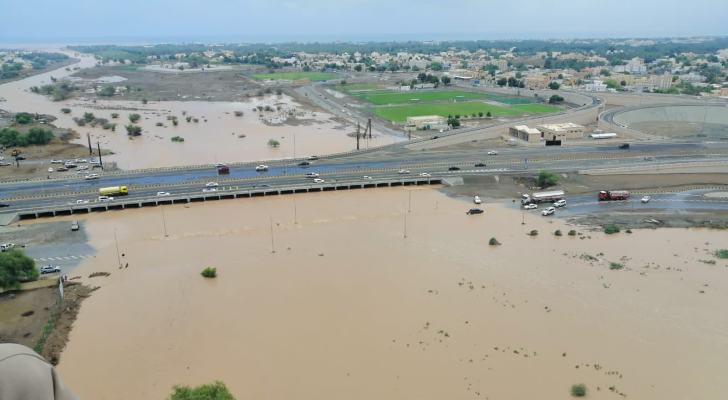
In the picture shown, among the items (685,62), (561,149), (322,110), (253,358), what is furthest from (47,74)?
(685,62)

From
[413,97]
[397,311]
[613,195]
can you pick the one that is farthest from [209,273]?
[413,97]

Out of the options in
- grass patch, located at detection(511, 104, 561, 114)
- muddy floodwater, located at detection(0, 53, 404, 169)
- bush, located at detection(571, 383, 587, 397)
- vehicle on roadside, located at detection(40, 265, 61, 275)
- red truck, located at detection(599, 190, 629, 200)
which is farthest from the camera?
grass patch, located at detection(511, 104, 561, 114)

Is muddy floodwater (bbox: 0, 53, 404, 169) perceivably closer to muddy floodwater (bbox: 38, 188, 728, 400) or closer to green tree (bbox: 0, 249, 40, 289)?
muddy floodwater (bbox: 38, 188, 728, 400)

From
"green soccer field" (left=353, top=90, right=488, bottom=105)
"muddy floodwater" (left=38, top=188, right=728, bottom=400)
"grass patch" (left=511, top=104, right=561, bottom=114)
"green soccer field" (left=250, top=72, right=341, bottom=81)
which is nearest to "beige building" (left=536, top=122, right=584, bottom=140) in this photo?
"grass patch" (left=511, top=104, right=561, bottom=114)

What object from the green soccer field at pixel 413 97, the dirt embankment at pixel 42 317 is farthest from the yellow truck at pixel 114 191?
the green soccer field at pixel 413 97

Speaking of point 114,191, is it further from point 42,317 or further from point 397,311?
point 397,311

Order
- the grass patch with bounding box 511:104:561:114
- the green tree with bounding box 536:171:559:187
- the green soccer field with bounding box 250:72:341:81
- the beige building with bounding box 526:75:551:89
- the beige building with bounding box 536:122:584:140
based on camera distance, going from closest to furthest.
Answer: the green tree with bounding box 536:171:559:187, the beige building with bounding box 536:122:584:140, the grass patch with bounding box 511:104:561:114, the beige building with bounding box 526:75:551:89, the green soccer field with bounding box 250:72:341:81

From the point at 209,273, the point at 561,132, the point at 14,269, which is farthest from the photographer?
the point at 561,132
